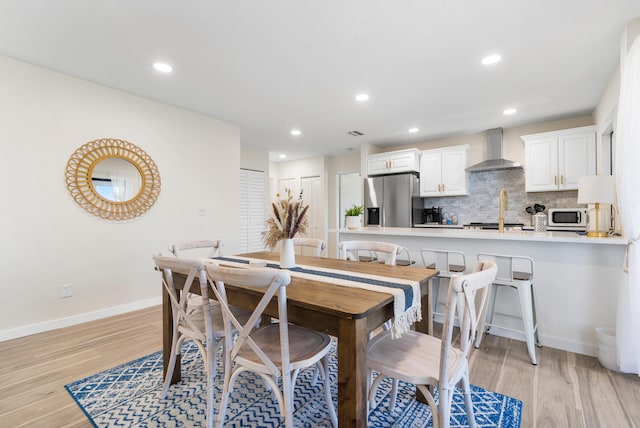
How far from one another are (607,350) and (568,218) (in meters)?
2.68

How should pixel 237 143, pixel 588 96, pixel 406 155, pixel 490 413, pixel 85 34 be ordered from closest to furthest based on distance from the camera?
1. pixel 490 413
2. pixel 85 34
3. pixel 588 96
4. pixel 237 143
5. pixel 406 155

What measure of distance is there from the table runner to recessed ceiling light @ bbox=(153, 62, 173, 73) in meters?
2.38

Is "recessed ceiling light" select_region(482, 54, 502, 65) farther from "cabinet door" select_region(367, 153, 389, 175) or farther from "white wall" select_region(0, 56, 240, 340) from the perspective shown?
"white wall" select_region(0, 56, 240, 340)

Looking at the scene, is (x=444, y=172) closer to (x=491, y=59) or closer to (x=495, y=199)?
(x=495, y=199)

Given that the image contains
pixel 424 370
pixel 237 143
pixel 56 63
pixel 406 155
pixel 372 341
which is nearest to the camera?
pixel 424 370

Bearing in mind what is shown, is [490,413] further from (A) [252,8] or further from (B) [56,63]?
(B) [56,63]

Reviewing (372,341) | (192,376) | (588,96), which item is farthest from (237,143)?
(588,96)

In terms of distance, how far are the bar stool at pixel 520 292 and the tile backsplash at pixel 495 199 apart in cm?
271

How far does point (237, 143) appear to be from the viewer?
475 cm

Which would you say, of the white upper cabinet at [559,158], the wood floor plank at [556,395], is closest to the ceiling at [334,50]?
the white upper cabinet at [559,158]

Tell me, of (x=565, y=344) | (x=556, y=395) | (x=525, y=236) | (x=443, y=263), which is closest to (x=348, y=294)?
(x=556, y=395)

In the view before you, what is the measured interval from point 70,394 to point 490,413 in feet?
8.51

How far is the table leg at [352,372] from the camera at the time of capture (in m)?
1.15

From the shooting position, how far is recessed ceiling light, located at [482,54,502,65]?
266 centimetres
